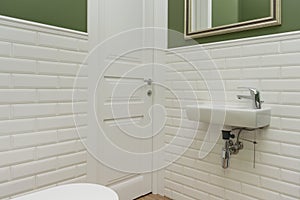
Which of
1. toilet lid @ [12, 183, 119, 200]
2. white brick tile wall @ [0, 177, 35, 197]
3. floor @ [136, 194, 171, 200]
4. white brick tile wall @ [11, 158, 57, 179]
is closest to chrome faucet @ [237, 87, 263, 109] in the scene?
toilet lid @ [12, 183, 119, 200]

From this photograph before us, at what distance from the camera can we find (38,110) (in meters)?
1.24

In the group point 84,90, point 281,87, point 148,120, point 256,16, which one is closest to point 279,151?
point 281,87

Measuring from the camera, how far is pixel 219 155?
5.10 ft

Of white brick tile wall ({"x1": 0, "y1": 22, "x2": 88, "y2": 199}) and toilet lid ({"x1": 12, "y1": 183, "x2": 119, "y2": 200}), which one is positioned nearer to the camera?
toilet lid ({"x1": 12, "y1": 183, "x2": 119, "y2": 200})

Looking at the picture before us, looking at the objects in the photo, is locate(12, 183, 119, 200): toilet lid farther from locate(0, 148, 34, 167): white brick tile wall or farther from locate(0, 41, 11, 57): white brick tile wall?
locate(0, 41, 11, 57): white brick tile wall

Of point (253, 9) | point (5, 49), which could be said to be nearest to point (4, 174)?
point (5, 49)

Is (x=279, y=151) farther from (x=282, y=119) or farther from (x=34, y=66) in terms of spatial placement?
(x=34, y=66)

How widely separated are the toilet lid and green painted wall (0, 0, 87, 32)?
0.84 meters

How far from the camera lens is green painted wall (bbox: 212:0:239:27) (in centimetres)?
150

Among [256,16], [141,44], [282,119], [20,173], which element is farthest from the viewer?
[141,44]

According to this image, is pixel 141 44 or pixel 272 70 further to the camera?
pixel 141 44

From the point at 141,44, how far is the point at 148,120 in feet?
1.97

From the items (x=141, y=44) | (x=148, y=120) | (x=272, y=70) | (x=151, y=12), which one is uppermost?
(x=151, y=12)

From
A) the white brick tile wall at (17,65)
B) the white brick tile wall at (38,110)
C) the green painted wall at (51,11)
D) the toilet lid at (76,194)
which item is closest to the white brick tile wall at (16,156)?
the white brick tile wall at (38,110)
